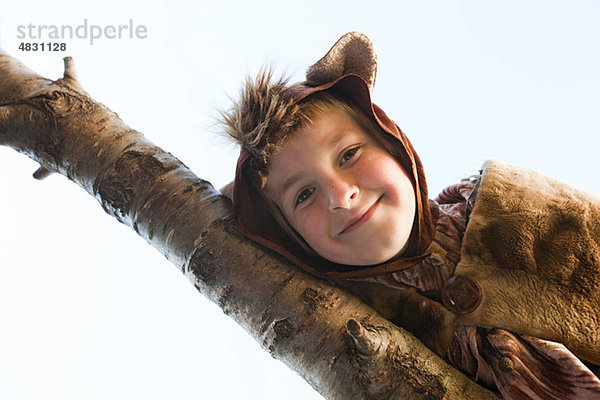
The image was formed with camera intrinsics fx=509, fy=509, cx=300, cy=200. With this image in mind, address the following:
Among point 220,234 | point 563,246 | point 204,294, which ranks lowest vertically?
point 204,294

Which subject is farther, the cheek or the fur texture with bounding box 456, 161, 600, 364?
the cheek

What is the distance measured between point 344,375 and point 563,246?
392 mm

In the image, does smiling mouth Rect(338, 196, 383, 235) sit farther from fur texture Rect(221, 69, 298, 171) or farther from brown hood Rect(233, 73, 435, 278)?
fur texture Rect(221, 69, 298, 171)

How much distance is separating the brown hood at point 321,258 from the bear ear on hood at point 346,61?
0.02m

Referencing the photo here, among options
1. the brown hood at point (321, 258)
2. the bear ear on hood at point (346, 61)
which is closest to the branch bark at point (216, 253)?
the brown hood at point (321, 258)

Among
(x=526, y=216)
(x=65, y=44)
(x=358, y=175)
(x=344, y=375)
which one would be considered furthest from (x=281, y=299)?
(x=65, y=44)

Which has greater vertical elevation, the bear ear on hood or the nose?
the bear ear on hood

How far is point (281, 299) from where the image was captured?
80 centimetres

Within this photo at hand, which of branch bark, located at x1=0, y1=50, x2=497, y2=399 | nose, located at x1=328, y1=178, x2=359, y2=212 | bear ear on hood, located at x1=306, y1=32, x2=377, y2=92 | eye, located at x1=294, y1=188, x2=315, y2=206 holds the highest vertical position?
bear ear on hood, located at x1=306, y1=32, x2=377, y2=92

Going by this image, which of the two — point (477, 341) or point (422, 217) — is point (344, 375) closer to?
point (477, 341)

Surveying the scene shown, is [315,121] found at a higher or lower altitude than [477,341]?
higher

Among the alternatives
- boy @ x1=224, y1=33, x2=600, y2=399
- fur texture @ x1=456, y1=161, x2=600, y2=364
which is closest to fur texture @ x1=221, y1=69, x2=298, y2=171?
boy @ x1=224, y1=33, x2=600, y2=399

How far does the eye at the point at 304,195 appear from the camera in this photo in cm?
92

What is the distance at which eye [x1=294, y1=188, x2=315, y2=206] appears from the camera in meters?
0.92
